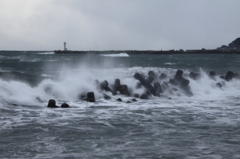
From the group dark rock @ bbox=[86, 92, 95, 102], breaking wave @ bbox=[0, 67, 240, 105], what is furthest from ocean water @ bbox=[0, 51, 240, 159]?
Result: dark rock @ bbox=[86, 92, 95, 102]

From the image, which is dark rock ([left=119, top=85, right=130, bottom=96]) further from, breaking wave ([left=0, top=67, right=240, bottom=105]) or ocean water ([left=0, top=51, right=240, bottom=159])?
ocean water ([left=0, top=51, right=240, bottom=159])

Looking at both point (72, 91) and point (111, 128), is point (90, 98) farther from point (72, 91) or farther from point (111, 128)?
point (111, 128)

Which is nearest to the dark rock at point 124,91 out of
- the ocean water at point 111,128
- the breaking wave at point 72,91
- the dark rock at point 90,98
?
the breaking wave at point 72,91

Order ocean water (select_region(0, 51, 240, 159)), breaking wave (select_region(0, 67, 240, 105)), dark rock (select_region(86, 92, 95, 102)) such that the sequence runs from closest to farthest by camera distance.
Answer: ocean water (select_region(0, 51, 240, 159))
breaking wave (select_region(0, 67, 240, 105))
dark rock (select_region(86, 92, 95, 102))

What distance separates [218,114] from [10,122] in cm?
667

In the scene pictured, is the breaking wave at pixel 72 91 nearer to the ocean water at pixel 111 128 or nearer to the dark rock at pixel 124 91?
the ocean water at pixel 111 128

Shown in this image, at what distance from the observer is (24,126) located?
335 inches

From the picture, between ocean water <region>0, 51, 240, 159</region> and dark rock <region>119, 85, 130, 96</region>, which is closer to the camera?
ocean water <region>0, 51, 240, 159</region>

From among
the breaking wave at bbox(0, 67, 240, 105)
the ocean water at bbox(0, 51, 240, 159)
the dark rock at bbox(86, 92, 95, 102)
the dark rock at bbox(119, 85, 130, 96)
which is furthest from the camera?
the dark rock at bbox(119, 85, 130, 96)

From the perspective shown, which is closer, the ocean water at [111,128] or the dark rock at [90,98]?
the ocean water at [111,128]

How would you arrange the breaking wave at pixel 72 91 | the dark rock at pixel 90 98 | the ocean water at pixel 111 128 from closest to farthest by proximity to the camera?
1. the ocean water at pixel 111 128
2. the breaking wave at pixel 72 91
3. the dark rock at pixel 90 98

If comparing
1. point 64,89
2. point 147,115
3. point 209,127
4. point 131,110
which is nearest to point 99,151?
point 209,127

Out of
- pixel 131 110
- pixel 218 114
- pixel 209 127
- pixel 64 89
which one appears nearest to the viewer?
pixel 209 127

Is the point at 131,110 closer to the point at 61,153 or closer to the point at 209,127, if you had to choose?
the point at 209,127
